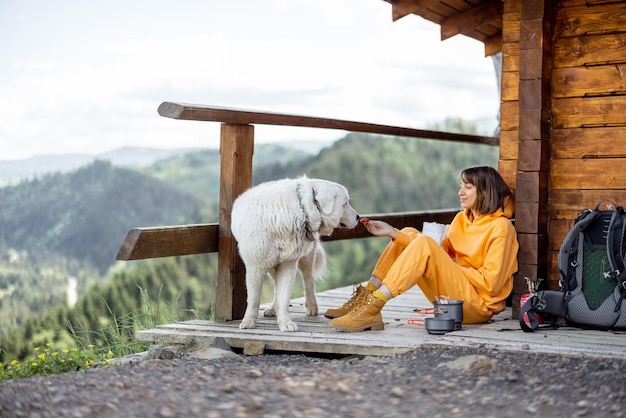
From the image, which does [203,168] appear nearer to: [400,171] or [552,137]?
[400,171]

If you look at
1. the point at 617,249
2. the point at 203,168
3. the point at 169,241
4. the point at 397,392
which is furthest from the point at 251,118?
the point at 203,168

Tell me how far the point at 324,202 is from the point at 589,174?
1793 mm

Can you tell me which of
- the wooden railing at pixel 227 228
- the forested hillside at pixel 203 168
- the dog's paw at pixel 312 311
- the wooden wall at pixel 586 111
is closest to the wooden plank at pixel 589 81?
the wooden wall at pixel 586 111

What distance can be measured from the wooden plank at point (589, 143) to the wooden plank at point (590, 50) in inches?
16.9

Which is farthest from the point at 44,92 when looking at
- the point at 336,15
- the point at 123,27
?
the point at 336,15

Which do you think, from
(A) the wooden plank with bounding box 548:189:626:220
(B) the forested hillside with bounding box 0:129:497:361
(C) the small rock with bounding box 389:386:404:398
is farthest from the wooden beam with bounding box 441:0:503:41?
(B) the forested hillside with bounding box 0:129:497:361

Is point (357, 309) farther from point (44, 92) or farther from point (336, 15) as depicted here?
point (336, 15)

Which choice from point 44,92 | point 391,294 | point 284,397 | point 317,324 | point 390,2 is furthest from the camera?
point 44,92

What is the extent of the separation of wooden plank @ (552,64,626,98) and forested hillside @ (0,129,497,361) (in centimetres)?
1561

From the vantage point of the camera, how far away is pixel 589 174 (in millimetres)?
5273

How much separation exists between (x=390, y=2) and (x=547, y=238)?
2.71 metres

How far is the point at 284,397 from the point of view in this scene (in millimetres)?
3195

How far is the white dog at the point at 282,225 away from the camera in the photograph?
4.72 m

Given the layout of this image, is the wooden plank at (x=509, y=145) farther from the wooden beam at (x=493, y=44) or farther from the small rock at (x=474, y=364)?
the wooden beam at (x=493, y=44)
